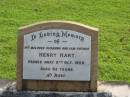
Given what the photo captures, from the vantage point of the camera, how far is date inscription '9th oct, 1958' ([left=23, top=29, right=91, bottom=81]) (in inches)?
283

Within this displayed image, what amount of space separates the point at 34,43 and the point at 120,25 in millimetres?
5278

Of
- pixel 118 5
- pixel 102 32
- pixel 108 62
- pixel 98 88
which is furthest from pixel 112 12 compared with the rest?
pixel 98 88

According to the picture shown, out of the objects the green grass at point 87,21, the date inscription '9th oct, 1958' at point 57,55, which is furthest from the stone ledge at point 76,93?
the green grass at point 87,21

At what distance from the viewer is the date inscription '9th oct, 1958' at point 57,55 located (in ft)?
23.6

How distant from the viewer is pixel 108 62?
9820 millimetres

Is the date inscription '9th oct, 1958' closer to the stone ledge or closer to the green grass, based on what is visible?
the stone ledge

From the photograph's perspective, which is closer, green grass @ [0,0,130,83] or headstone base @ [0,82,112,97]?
headstone base @ [0,82,112,97]

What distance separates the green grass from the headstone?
1.84 metres

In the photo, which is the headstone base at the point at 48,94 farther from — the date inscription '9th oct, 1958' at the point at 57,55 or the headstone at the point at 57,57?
the date inscription '9th oct, 1958' at the point at 57,55

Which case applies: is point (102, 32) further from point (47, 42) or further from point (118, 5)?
point (47, 42)

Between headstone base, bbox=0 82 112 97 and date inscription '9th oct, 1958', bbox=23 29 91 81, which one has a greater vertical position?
date inscription '9th oct, 1958', bbox=23 29 91 81

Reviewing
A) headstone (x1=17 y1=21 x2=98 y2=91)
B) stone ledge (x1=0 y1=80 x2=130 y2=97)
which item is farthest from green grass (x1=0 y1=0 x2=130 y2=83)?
headstone (x1=17 y1=21 x2=98 y2=91)

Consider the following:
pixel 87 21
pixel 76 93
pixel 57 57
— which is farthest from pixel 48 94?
pixel 87 21

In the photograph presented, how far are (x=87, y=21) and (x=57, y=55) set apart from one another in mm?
5317
